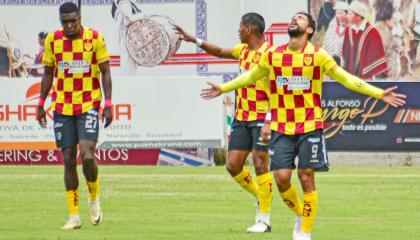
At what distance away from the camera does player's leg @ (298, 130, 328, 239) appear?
1309 cm

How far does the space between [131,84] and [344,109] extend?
5162 millimetres

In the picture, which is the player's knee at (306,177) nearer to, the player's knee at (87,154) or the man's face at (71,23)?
the player's knee at (87,154)

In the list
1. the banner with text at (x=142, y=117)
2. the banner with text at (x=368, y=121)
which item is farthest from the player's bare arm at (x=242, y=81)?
the banner with text at (x=368, y=121)

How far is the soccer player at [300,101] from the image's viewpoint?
13086mm

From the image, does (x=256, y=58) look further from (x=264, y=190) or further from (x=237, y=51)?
(x=264, y=190)

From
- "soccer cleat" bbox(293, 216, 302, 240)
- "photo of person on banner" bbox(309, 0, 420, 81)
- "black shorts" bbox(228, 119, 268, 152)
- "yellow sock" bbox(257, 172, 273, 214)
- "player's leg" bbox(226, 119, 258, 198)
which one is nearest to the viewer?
"soccer cleat" bbox(293, 216, 302, 240)

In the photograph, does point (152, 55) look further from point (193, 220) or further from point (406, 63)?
point (193, 220)

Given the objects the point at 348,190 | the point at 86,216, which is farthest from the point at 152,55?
the point at 86,216

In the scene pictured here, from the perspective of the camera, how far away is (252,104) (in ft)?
50.2

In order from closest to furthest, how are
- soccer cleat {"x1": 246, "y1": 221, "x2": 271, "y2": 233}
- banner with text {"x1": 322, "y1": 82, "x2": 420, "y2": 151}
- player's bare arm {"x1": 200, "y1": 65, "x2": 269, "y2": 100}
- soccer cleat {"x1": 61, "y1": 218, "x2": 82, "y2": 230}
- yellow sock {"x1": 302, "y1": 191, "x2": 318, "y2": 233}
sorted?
yellow sock {"x1": 302, "y1": 191, "x2": 318, "y2": 233} < player's bare arm {"x1": 200, "y1": 65, "x2": 269, "y2": 100} < soccer cleat {"x1": 246, "y1": 221, "x2": 271, "y2": 233} < soccer cleat {"x1": 61, "y1": 218, "x2": 82, "y2": 230} < banner with text {"x1": 322, "y1": 82, "x2": 420, "y2": 151}

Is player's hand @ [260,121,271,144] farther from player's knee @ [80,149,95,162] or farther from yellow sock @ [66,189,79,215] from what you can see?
yellow sock @ [66,189,79,215]

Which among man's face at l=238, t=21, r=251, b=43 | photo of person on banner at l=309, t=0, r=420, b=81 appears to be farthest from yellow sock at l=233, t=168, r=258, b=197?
photo of person on banner at l=309, t=0, r=420, b=81

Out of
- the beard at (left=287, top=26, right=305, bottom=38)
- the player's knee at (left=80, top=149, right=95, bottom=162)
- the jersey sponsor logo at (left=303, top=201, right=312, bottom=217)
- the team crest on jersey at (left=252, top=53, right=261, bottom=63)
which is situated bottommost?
the jersey sponsor logo at (left=303, top=201, right=312, bottom=217)

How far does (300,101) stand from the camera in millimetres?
13164
